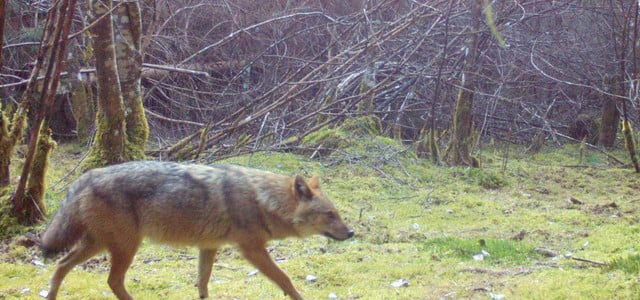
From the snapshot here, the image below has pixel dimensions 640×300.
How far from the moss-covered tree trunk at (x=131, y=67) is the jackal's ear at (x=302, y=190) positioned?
3534mm

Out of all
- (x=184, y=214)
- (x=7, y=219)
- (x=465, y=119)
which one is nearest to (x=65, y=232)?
(x=184, y=214)

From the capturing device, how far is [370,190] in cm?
1002

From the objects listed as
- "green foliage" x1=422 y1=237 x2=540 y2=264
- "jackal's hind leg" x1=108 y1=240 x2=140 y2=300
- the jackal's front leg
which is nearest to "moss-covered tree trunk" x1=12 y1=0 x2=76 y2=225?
"jackal's hind leg" x1=108 y1=240 x2=140 y2=300

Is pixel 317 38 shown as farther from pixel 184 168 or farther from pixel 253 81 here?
pixel 184 168

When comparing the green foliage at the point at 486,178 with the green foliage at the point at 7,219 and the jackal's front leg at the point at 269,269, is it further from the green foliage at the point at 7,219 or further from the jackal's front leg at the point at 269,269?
the green foliage at the point at 7,219

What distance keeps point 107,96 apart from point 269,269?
382cm

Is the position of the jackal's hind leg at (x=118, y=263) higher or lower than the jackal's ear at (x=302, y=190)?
lower

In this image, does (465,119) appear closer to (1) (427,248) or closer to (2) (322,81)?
(2) (322,81)

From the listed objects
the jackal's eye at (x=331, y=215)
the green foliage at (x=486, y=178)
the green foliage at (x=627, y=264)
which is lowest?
the green foliage at (x=486, y=178)

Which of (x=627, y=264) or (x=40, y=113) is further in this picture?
(x=40, y=113)

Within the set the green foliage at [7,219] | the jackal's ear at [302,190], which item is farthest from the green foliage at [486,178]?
the green foliage at [7,219]

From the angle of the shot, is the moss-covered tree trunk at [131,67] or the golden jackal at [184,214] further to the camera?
the moss-covered tree trunk at [131,67]

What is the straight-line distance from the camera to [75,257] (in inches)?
211

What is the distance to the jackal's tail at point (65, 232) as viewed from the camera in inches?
208
